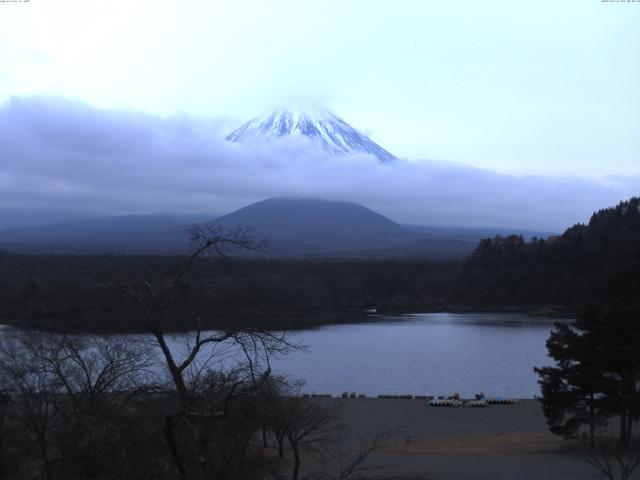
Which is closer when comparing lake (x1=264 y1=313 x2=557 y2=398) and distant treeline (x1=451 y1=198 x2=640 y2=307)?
lake (x1=264 y1=313 x2=557 y2=398)

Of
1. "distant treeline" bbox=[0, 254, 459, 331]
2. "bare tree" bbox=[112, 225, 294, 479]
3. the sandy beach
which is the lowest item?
the sandy beach

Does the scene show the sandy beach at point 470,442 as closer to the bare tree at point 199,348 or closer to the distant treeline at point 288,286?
the bare tree at point 199,348

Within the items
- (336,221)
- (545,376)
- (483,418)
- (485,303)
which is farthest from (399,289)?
(336,221)

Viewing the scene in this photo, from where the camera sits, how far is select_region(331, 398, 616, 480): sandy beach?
11.0 meters

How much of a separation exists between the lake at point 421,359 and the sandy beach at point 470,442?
258 cm

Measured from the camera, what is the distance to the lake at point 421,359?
22.0m

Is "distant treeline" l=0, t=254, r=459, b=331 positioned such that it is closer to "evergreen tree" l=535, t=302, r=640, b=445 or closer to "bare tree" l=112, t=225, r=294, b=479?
"evergreen tree" l=535, t=302, r=640, b=445

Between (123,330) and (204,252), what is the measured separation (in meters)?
9.63

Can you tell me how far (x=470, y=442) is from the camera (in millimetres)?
14516

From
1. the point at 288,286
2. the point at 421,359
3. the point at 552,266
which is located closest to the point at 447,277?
the point at 552,266

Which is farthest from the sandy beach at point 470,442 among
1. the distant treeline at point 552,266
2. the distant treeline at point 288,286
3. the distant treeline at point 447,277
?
the distant treeline at point 552,266

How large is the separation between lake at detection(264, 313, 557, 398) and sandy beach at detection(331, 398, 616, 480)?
8.45ft

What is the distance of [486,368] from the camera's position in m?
25.5

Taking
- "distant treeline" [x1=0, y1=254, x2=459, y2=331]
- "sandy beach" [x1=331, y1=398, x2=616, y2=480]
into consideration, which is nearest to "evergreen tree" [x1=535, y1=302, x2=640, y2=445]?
"sandy beach" [x1=331, y1=398, x2=616, y2=480]
